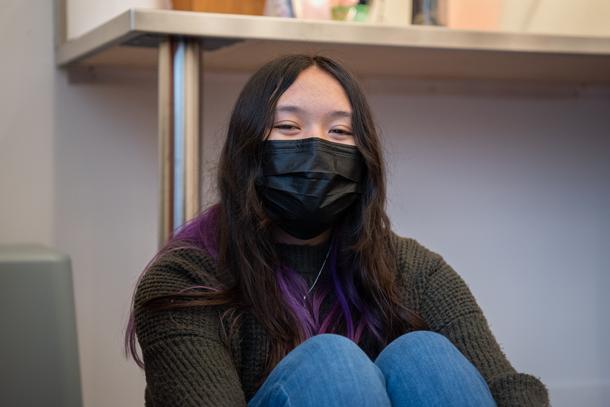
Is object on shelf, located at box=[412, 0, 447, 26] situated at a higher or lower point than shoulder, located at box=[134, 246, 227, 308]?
higher

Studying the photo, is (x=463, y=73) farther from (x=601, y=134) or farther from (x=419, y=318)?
(x=419, y=318)

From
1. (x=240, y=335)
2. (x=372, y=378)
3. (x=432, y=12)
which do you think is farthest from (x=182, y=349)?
(x=432, y=12)

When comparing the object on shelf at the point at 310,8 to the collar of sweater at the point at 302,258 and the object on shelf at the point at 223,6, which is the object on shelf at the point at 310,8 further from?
the collar of sweater at the point at 302,258

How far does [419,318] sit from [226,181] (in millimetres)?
266

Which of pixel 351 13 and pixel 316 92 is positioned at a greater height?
pixel 351 13

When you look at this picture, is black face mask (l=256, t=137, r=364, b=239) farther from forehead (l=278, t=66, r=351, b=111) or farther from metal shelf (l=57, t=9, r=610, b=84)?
metal shelf (l=57, t=9, r=610, b=84)

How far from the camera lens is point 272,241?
1.01 meters

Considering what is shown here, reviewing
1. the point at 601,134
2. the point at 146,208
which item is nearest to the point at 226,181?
the point at 146,208

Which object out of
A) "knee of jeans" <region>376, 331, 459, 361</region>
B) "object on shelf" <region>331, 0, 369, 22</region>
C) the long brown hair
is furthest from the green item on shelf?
"knee of jeans" <region>376, 331, 459, 361</region>

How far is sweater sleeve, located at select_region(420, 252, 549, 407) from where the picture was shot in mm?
922

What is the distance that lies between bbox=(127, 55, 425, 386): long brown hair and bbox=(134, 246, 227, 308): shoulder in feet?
0.04

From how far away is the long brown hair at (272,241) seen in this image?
37.9 inches

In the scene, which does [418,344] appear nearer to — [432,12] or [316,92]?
[316,92]

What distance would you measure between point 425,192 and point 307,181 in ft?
2.49
